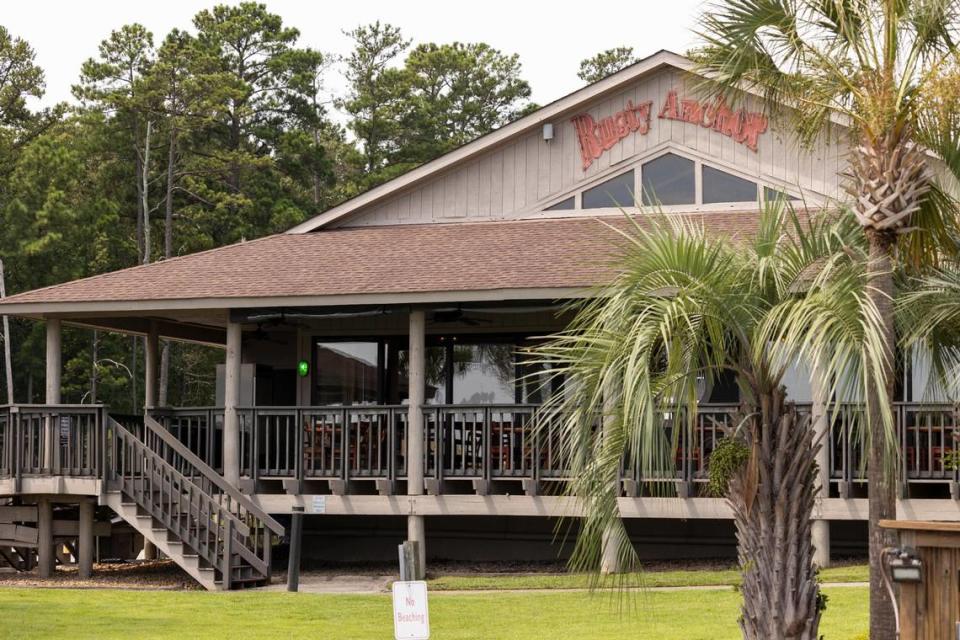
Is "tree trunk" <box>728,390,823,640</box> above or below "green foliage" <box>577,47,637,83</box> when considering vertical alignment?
below

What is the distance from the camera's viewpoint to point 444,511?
19.3 meters

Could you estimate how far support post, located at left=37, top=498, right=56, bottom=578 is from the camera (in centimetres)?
2066

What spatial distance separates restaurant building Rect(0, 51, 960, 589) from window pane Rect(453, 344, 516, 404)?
30 mm

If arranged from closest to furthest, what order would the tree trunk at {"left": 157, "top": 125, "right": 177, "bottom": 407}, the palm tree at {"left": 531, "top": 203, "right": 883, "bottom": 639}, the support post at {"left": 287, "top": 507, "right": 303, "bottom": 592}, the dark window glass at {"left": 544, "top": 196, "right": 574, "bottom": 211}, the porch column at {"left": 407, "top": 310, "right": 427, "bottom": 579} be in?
the palm tree at {"left": 531, "top": 203, "right": 883, "bottom": 639} → the support post at {"left": 287, "top": 507, "right": 303, "bottom": 592} → the porch column at {"left": 407, "top": 310, "right": 427, "bottom": 579} → the dark window glass at {"left": 544, "top": 196, "right": 574, "bottom": 211} → the tree trunk at {"left": 157, "top": 125, "right": 177, "bottom": 407}

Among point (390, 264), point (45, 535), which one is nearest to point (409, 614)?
point (390, 264)

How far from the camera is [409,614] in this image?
10.3m

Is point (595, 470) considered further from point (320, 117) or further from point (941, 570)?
point (320, 117)

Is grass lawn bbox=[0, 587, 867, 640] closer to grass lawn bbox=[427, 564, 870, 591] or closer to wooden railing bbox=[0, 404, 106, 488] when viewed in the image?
grass lawn bbox=[427, 564, 870, 591]

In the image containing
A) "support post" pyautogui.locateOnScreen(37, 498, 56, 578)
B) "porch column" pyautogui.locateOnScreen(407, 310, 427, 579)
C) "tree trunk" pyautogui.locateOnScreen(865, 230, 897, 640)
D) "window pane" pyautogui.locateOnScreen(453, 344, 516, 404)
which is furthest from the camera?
"window pane" pyautogui.locateOnScreen(453, 344, 516, 404)

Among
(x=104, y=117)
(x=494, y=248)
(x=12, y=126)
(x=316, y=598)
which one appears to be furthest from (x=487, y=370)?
(x=12, y=126)

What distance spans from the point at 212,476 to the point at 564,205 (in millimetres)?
6734

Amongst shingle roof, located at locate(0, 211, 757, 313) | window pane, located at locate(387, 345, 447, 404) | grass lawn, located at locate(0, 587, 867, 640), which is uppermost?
shingle roof, located at locate(0, 211, 757, 313)

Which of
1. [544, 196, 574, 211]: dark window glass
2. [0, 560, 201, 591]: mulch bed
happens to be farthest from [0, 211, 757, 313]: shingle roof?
[0, 560, 201, 591]: mulch bed

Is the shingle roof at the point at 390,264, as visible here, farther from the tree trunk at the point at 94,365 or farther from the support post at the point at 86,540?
the tree trunk at the point at 94,365
